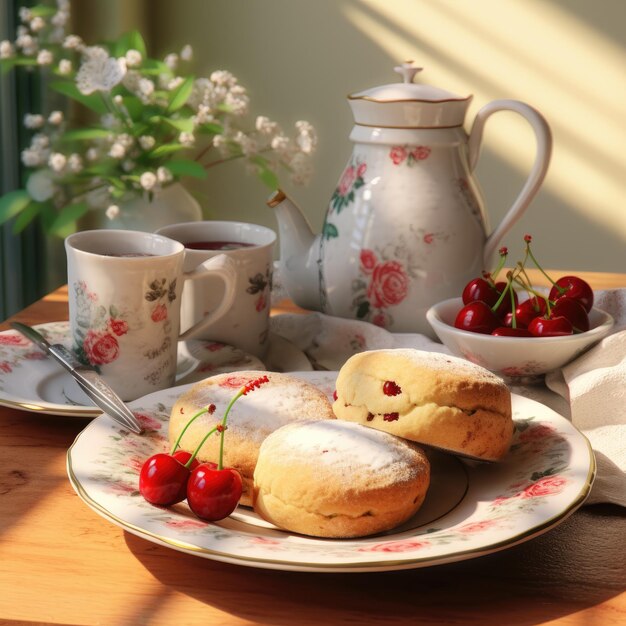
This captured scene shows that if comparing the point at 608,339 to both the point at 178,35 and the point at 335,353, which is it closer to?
the point at 335,353

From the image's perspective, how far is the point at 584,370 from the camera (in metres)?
0.78

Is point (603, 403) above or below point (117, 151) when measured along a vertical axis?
below

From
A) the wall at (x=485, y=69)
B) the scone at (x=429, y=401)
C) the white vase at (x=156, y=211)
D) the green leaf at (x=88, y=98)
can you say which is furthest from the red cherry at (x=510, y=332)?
the wall at (x=485, y=69)

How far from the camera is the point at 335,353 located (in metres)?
0.95

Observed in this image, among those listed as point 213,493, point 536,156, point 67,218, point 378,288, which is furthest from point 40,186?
point 213,493

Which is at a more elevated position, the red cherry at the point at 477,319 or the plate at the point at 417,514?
the red cherry at the point at 477,319

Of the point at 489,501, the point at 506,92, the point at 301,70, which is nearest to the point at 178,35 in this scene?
the point at 301,70

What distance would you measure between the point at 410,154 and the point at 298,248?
0.57 feet

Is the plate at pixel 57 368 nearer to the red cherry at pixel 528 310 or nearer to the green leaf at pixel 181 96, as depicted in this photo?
the red cherry at pixel 528 310

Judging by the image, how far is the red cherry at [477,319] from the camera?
2.68 ft

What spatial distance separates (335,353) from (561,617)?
48cm

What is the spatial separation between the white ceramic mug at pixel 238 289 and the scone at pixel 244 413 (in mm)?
234

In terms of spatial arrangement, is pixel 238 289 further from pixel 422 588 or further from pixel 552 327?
pixel 422 588

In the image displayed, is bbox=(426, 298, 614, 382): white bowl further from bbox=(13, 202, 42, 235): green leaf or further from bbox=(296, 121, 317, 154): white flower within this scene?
bbox=(13, 202, 42, 235): green leaf
